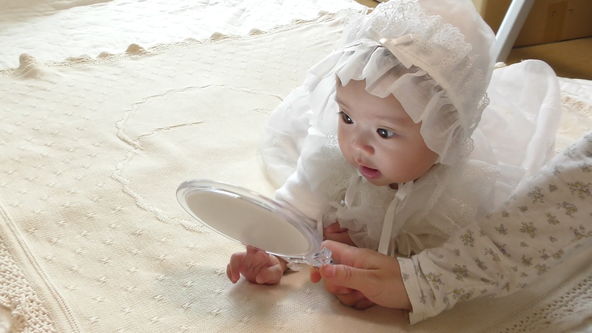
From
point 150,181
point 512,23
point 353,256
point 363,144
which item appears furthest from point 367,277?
point 512,23

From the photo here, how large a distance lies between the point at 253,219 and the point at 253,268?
10 cm

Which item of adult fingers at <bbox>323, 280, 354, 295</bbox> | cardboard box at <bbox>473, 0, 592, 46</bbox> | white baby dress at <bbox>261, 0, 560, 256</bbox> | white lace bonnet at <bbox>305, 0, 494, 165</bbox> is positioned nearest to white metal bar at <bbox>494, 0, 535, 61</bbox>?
cardboard box at <bbox>473, 0, 592, 46</bbox>

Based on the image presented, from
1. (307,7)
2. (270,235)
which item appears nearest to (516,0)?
(307,7)

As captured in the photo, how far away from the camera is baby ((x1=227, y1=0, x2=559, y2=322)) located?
0.60 metres

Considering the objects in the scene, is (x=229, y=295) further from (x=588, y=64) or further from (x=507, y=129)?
(x=588, y=64)

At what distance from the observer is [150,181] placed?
0.86 meters

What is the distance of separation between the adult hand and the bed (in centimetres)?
3

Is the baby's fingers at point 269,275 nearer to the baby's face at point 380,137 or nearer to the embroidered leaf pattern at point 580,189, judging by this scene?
the baby's face at point 380,137

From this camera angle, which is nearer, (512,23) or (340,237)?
(340,237)

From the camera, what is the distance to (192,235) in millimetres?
755

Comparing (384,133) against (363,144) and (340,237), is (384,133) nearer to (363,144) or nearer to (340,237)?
(363,144)

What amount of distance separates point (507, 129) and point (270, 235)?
0.37 m

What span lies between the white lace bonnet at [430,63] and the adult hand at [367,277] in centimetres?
12

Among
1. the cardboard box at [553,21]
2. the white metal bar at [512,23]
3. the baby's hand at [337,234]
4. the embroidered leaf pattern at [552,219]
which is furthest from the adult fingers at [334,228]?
the cardboard box at [553,21]
